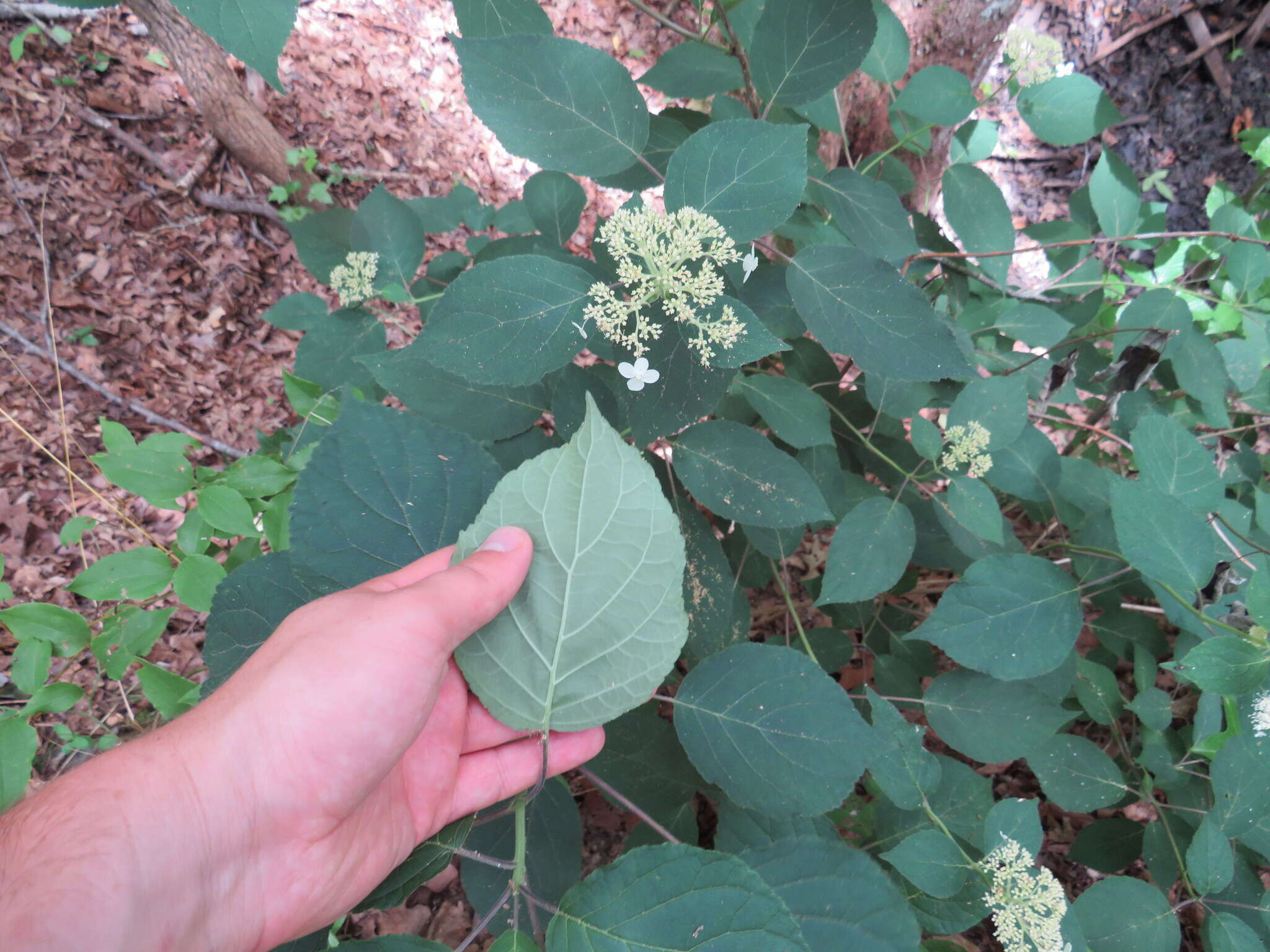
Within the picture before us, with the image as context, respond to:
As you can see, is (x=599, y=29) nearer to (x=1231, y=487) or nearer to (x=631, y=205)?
(x=631, y=205)

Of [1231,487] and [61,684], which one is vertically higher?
[1231,487]

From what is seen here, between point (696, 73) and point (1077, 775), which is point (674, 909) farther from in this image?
point (696, 73)

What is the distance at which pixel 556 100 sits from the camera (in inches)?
45.7

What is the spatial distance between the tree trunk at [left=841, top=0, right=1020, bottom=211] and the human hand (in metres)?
2.38

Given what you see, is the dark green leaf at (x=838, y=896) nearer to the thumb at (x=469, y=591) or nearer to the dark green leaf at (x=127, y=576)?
the thumb at (x=469, y=591)

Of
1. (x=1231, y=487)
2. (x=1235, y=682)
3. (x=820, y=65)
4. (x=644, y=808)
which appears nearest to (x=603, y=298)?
(x=820, y=65)

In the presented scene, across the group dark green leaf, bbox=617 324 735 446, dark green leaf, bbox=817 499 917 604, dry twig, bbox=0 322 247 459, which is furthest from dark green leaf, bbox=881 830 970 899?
dry twig, bbox=0 322 247 459

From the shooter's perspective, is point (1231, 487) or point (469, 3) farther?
point (1231, 487)

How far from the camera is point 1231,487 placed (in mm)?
2002

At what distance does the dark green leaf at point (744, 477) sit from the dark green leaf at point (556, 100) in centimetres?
56

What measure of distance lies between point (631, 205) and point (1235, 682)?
1.36 meters

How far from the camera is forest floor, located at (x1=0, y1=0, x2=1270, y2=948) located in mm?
2918

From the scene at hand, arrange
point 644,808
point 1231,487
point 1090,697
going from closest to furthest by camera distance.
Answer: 1. point 644,808
2. point 1090,697
3. point 1231,487

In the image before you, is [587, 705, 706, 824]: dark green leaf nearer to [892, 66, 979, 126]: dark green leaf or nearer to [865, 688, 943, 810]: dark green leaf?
[865, 688, 943, 810]: dark green leaf
